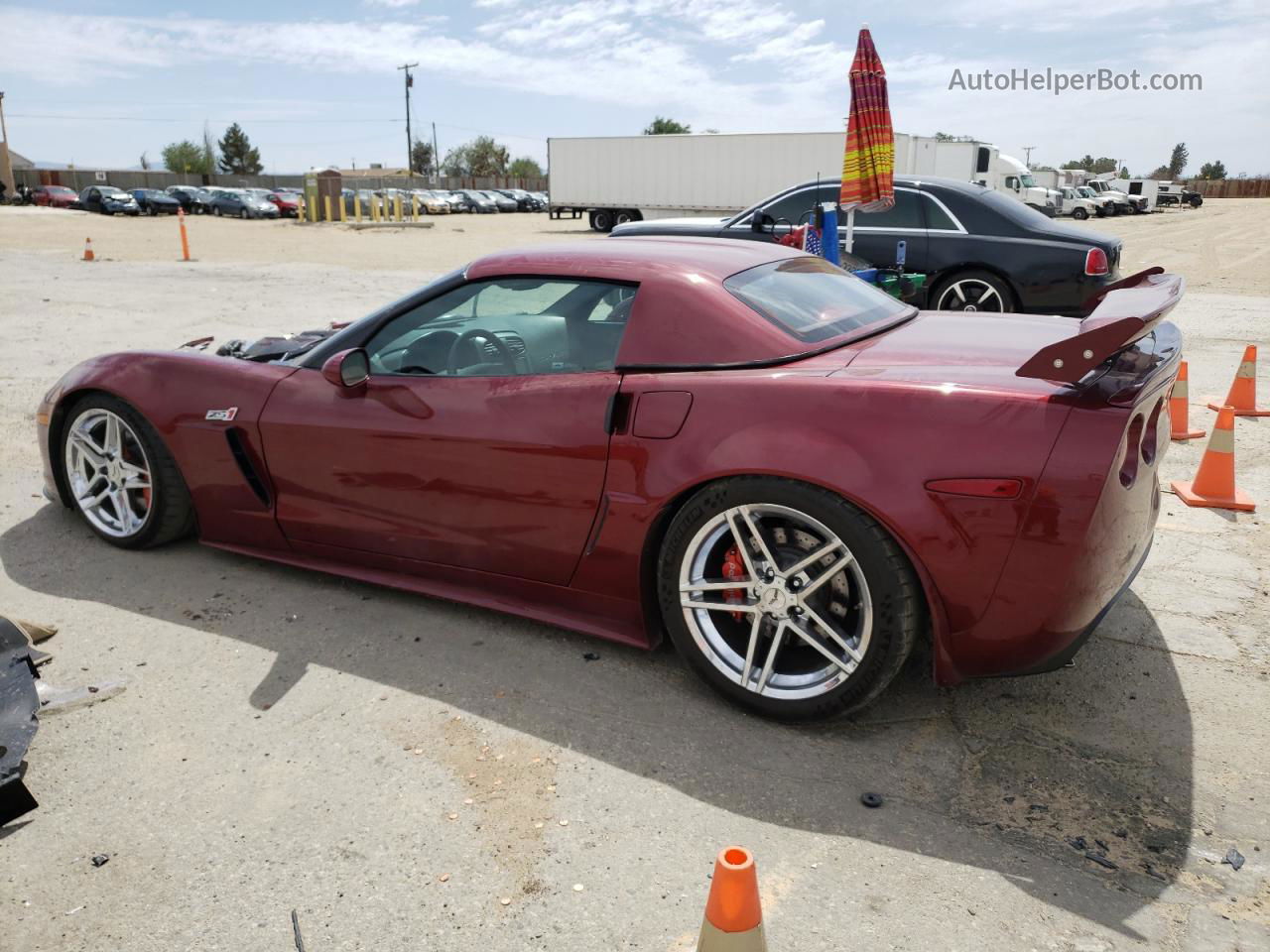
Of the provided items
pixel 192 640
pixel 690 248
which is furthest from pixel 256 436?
pixel 690 248

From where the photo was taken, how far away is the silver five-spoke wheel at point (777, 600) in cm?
276

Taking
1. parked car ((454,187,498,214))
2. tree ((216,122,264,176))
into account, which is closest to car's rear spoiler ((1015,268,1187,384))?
parked car ((454,187,498,214))

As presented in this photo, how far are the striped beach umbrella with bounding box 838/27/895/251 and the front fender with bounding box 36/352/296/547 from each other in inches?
227

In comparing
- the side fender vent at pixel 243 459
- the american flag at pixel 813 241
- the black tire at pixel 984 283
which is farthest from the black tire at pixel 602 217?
the side fender vent at pixel 243 459

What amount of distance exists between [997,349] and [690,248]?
3.79ft

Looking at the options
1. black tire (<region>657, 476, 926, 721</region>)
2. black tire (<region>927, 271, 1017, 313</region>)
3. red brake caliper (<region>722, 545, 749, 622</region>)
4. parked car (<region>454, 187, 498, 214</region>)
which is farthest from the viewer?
parked car (<region>454, 187, 498, 214</region>)

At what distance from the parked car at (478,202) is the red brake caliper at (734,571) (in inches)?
2215

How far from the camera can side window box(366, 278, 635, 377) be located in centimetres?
321

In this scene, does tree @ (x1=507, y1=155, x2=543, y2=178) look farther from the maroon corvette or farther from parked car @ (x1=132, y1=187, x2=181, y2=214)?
the maroon corvette

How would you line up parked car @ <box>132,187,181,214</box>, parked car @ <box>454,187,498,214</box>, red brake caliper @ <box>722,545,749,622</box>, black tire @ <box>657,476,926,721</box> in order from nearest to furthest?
black tire @ <box>657,476,926,721</box>, red brake caliper @ <box>722,545,749,622</box>, parked car @ <box>132,187,181,214</box>, parked car @ <box>454,187,498,214</box>

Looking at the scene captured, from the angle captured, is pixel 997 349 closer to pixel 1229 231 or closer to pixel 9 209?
pixel 1229 231

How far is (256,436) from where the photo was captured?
377cm

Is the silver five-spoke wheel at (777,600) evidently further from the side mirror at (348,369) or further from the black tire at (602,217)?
the black tire at (602,217)

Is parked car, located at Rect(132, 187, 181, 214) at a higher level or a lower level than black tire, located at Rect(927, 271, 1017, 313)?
higher
